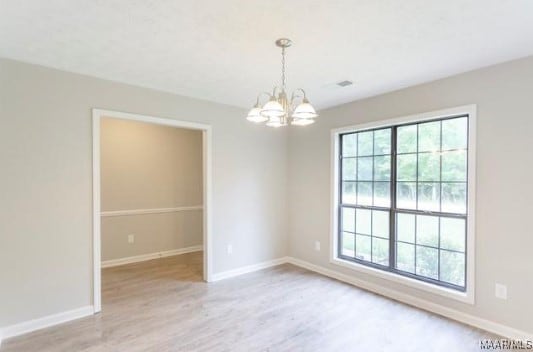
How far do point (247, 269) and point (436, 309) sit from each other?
256 centimetres

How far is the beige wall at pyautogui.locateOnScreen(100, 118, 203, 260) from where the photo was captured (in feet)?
15.9

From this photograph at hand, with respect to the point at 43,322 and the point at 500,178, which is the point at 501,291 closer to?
the point at 500,178

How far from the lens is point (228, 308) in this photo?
3.27 metres

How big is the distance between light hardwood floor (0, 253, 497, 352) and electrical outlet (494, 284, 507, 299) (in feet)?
1.27

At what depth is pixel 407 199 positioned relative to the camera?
11.7 feet

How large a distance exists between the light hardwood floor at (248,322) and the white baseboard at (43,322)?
0.08 meters

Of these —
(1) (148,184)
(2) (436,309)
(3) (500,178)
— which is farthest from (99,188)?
(3) (500,178)

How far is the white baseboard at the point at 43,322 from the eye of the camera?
2.66 m

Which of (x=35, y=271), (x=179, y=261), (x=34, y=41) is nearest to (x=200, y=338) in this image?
(x=35, y=271)

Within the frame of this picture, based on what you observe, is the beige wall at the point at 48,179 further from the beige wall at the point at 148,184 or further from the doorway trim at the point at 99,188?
the beige wall at the point at 148,184

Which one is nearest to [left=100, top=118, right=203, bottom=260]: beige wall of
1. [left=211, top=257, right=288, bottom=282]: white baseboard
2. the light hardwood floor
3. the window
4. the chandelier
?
the light hardwood floor

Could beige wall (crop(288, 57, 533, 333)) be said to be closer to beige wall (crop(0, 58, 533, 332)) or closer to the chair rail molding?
beige wall (crop(0, 58, 533, 332))

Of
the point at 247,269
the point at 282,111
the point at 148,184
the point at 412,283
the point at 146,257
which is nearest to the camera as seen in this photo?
the point at 282,111

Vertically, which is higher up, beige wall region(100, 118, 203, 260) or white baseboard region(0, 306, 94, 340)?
beige wall region(100, 118, 203, 260)
